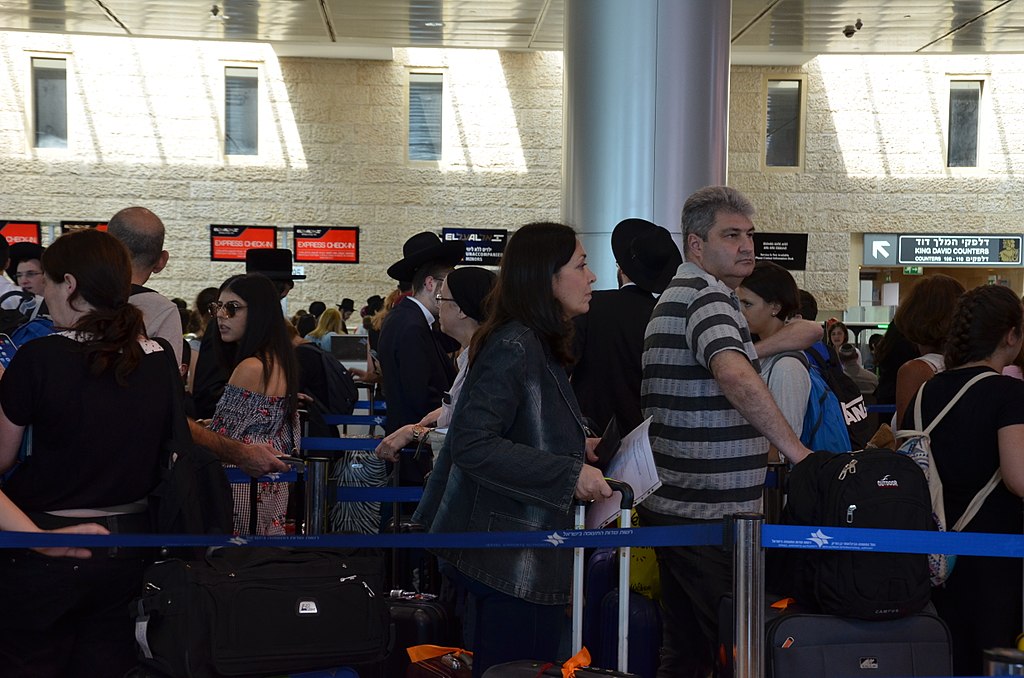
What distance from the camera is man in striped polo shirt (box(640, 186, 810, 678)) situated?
128 inches

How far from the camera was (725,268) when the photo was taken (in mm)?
3537

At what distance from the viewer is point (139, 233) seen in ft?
13.4

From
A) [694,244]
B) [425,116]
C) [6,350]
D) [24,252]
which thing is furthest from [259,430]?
[425,116]

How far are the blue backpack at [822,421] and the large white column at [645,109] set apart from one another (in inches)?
130

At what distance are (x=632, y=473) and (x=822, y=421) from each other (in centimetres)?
136

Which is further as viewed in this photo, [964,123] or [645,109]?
[964,123]

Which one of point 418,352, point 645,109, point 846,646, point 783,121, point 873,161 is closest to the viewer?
point 846,646

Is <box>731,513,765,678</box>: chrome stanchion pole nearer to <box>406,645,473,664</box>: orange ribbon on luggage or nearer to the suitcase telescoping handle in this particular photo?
the suitcase telescoping handle

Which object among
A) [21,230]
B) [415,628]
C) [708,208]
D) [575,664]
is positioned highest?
[21,230]

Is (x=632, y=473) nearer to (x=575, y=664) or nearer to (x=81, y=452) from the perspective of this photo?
(x=575, y=664)

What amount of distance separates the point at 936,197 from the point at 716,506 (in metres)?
16.6

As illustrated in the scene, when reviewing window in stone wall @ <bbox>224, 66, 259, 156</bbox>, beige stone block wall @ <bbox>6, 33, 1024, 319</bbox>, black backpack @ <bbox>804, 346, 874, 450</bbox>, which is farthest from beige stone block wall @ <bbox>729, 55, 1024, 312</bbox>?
black backpack @ <bbox>804, 346, 874, 450</bbox>

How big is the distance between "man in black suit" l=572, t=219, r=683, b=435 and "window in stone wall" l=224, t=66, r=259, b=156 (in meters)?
14.1

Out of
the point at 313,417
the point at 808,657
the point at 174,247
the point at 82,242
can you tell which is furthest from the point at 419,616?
the point at 174,247
